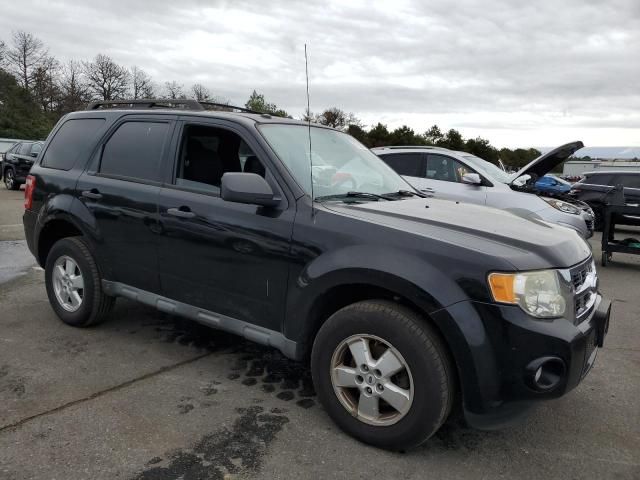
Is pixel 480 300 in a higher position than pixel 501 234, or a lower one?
lower

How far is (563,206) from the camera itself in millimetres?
8523

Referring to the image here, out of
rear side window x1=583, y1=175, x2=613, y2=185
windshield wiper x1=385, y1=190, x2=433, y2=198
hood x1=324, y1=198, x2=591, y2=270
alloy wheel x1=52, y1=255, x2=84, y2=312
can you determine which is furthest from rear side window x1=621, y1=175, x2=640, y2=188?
alloy wheel x1=52, y1=255, x2=84, y2=312

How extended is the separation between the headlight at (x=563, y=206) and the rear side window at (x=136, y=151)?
6.66 m

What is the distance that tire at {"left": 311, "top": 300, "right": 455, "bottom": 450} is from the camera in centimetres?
255

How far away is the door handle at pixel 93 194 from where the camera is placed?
4.05 m

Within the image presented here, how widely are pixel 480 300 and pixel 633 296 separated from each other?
502 cm

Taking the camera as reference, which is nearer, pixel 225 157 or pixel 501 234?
pixel 501 234

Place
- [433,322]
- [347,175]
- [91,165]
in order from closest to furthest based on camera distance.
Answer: [433,322]
[347,175]
[91,165]

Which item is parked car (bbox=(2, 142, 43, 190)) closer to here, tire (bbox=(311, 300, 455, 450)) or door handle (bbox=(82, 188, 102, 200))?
door handle (bbox=(82, 188, 102, 200))

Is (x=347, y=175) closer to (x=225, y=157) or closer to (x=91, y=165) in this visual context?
(x=225, y=157)

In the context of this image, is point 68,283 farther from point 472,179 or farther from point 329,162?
point 472,179

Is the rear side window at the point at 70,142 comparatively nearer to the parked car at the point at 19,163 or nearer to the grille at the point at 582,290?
the grille at the point at 582,290

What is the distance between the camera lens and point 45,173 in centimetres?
452

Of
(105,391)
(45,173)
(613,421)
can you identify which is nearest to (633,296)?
(613,421)
